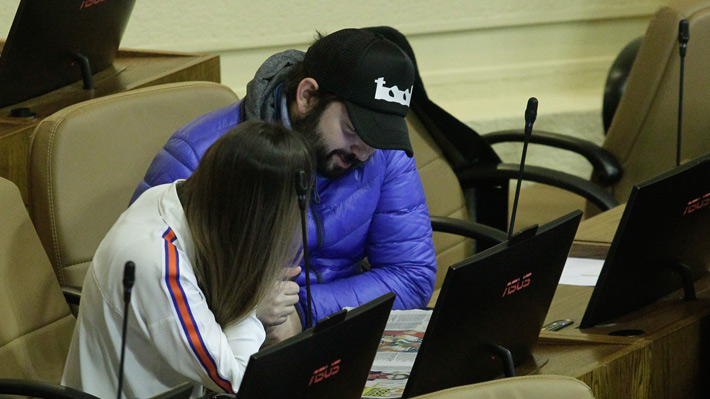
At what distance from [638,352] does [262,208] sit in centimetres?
63

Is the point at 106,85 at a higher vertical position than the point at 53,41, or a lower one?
lower

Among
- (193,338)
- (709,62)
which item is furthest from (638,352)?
(709,62)

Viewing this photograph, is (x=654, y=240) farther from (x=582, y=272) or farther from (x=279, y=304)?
(x=279, y=304)

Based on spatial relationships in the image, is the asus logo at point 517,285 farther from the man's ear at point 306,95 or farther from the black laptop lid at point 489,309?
the man's ear at point 306,95

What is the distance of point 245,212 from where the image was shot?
4.18ft

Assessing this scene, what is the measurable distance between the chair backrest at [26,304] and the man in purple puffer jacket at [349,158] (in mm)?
203

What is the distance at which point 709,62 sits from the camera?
110 inches

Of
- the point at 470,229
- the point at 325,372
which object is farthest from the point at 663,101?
the point at 325,372

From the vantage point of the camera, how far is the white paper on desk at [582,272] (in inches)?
73.7

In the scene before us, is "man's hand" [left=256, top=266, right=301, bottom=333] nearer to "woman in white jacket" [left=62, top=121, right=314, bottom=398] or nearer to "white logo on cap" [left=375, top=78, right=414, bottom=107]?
"woman in white jacket" [left=62, top=121, right=314, bottom=398]

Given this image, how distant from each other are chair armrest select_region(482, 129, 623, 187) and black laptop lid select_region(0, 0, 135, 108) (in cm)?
117

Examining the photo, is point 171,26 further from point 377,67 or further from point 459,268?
point 459,268

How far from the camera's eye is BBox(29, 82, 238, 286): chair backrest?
5.88ft

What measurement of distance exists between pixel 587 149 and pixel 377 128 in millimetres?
1269
